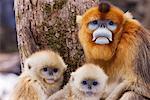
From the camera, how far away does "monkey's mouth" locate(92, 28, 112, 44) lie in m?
4.85

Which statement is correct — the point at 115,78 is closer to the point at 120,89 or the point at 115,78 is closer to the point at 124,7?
the point at 120,89

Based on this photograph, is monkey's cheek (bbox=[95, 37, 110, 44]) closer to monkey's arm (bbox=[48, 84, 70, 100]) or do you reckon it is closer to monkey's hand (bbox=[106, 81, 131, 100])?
monkey's hand (bbox=[106, 81, 131, 100])

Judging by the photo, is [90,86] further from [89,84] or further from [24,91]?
[24,91]

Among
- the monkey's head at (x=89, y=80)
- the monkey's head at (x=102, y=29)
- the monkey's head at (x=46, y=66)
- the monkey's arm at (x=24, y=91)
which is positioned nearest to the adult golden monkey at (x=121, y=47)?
the monkey's head at (x=102, y=29)

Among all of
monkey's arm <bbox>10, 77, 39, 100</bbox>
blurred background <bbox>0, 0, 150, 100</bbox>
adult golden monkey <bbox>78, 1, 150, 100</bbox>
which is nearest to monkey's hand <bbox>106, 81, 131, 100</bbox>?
adult golden monkey <bbox>78, 1, 150, 100</bbox>

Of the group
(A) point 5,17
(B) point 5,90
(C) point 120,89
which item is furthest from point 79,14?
(A) point 5,17

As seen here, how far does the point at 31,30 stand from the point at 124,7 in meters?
11.2

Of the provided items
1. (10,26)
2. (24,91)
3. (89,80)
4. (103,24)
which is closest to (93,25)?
(103,24)

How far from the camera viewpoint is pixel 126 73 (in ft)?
16.5

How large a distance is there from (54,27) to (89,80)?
664 millimetres

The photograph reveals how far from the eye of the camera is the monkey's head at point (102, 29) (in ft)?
16.1

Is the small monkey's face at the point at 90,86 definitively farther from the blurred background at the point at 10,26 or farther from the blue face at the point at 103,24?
the blurred background at the point at 10,26

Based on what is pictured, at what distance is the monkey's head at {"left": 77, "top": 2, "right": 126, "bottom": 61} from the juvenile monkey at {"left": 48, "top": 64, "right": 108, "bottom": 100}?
149 millimetres

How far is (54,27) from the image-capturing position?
5414mm
